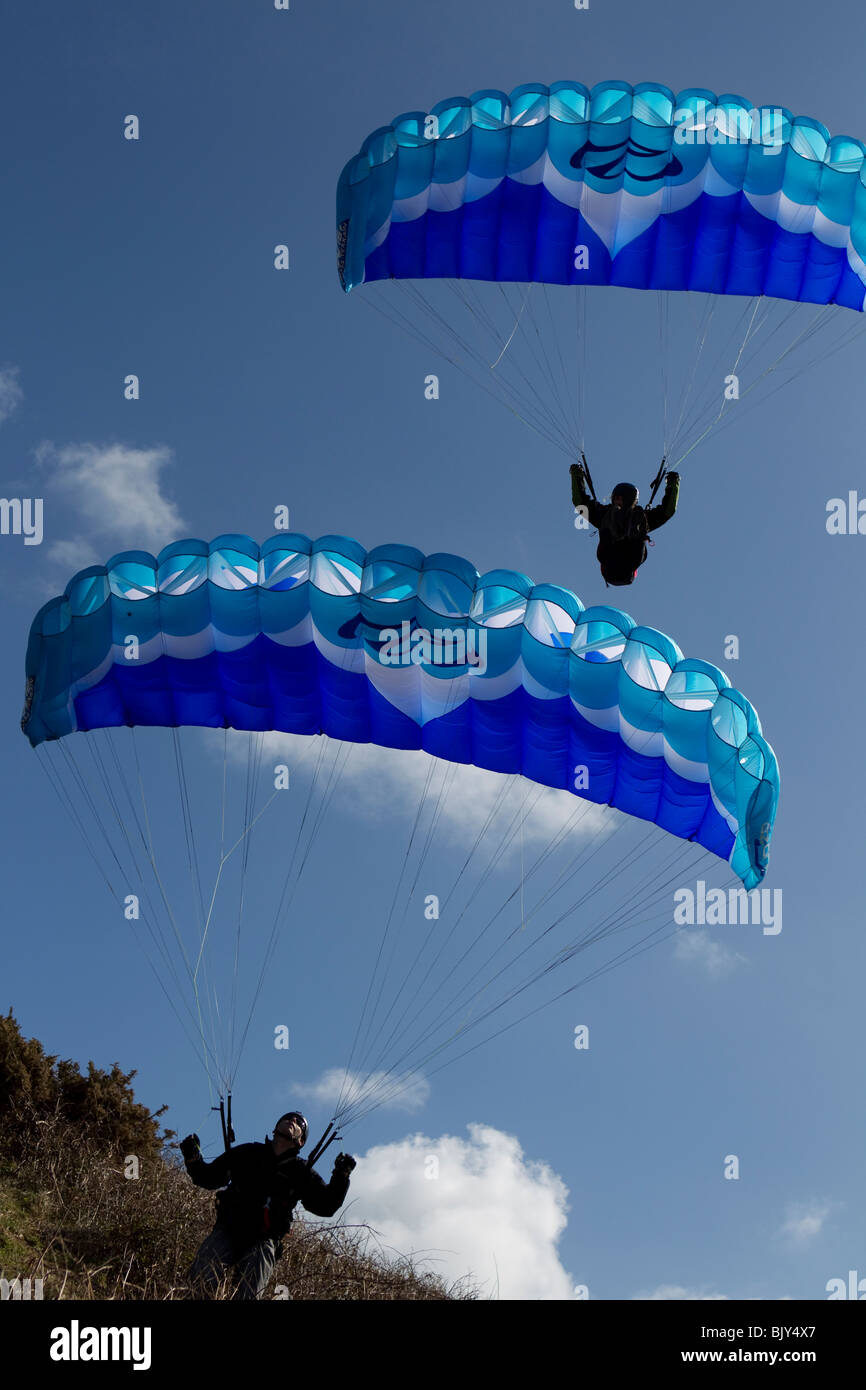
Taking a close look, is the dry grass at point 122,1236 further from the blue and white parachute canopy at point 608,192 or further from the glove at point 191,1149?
the blue and white parachute canopy at point 608,192

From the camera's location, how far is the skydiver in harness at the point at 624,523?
10781 millimetres

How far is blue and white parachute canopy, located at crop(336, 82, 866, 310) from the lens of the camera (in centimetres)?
1119

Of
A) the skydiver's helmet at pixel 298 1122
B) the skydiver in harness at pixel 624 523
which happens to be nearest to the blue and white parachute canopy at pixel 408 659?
the skydiver in harness at pixel 624 523

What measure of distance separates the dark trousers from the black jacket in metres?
0.06

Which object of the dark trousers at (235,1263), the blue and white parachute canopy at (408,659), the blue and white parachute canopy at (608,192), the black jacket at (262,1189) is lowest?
the dark trousers at (235,1263)

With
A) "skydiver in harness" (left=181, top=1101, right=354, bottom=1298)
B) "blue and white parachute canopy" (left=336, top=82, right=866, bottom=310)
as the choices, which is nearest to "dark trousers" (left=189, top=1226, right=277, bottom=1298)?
"skydiver in harness" (left=181, top=1101, right=354, bottom=1298)

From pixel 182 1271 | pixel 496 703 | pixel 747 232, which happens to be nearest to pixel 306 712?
pixel 496 703

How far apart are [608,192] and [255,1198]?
30.8 ft

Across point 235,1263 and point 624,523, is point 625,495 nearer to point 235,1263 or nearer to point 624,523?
point 624,523

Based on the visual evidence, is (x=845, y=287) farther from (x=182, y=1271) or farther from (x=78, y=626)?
(x=182, y=1271)

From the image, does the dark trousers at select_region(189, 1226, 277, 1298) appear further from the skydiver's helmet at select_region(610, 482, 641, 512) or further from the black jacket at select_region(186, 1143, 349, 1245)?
the skydiver's helmet at select_region(610, 482, 641, 512)

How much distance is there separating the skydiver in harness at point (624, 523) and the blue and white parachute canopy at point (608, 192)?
2.48 meters
